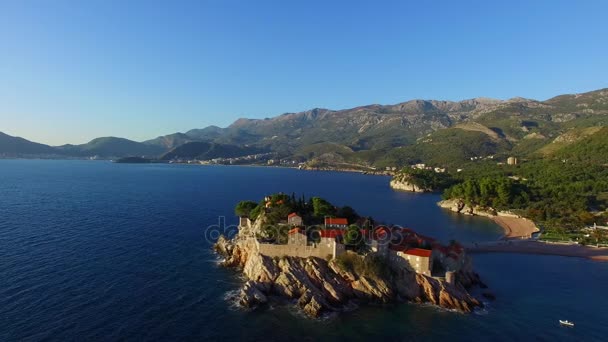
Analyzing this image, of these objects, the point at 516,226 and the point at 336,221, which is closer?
the point at 336,221

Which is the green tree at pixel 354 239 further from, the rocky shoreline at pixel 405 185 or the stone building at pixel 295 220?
the rocky shoreline at pixel 405 185

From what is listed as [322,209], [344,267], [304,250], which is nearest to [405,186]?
[322,209]

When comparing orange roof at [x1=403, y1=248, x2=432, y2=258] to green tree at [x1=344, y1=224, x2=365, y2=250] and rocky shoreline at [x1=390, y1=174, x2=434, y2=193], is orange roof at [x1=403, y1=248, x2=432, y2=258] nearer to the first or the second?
green tree at [x1=344, y1=224, x2=365, y2=250]

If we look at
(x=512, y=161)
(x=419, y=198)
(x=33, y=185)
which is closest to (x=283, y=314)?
(x=419, y=198)

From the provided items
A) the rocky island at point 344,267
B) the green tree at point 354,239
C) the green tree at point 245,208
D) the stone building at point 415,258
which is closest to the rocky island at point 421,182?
the green tree at point 245,208

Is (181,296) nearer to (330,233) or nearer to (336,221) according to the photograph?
(330,233)

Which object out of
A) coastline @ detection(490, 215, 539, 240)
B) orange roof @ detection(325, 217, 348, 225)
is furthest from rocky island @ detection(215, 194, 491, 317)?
coastline @ detection(490, 215, 539, 240)
